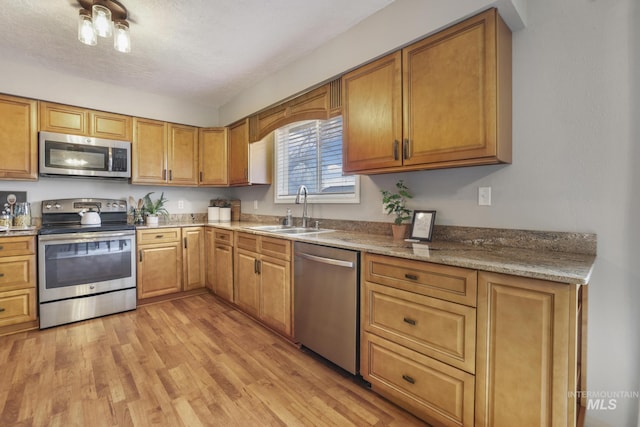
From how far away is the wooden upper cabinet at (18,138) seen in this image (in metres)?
2.81

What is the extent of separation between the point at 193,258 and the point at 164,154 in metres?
1.37

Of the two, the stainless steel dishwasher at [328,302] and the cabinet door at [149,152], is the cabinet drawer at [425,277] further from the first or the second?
the cabinet door at [149,152]

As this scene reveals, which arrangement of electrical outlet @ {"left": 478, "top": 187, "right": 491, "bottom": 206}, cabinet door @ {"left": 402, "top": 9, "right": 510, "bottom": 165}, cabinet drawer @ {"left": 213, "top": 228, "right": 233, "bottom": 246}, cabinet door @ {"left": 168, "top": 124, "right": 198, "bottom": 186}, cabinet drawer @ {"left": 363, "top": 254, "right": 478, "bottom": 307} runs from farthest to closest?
cabinet door @ {"left": 168, "top": 124, "right": 198, "bottom": 186} < cabinet drawer @ {"left": 213, "top": 228, "right": 233, "bottom": 246} < electrical outlet @ {"left": 478, "top": 187, "right": 491, "bottom": 206} < cabinet door @ {"left": 402, "top": 9, "right": 510, "bottom": 165} < cabinet drawer @ {"left": 363, "top": 254, "right": 478, "bottom": 307}

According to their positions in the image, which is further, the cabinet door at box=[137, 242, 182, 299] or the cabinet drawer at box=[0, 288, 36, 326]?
the cabinet door at box=[137, 242, 182, 299]

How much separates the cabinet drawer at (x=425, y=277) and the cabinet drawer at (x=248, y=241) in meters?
1.32

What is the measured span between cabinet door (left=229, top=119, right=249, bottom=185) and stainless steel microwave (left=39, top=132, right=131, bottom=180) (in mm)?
1167

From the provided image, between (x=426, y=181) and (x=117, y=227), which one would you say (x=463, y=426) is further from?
(x=117, y=227)

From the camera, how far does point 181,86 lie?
3533 mm

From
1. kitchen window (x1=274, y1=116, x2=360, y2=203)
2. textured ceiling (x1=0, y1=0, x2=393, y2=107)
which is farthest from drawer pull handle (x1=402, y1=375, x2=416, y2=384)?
textured ceiling (x1=0, y1=0, x2=393, y2=107)

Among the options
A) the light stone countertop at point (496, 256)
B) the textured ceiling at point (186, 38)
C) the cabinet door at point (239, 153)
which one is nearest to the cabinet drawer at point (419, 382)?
the light stone countertop at point (496, 256)

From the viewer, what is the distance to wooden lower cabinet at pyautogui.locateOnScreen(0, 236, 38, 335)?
2.58m

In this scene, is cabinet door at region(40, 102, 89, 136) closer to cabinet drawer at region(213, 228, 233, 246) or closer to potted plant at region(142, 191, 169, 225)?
potted plant at region(142, 191, 169, 225)

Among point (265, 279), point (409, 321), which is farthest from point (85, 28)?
point (409, 321)

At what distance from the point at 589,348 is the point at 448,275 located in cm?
84
